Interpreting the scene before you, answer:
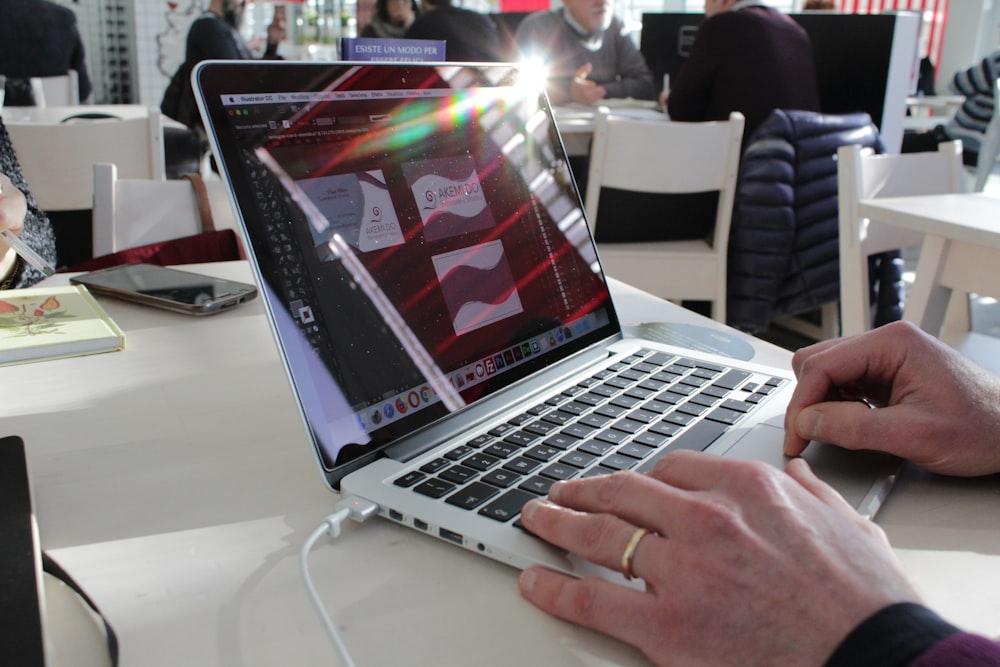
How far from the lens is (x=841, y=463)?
0.56 metres

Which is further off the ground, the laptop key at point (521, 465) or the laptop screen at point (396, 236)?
the laptop screen at point (396, 236)

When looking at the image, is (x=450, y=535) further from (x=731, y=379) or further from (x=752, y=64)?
(x=752, y=64)

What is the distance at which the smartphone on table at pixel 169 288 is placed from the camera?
0.92 meters

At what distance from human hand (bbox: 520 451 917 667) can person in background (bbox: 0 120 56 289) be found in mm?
685

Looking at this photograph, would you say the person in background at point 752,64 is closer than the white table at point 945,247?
No

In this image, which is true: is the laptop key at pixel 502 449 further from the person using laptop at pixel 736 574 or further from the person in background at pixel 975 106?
the person in background at pixel 975 106

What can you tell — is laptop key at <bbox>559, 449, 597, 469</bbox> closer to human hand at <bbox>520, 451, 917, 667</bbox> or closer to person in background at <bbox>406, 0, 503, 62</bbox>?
human hand at <bbox>520, 451, 917, 667</bbox>

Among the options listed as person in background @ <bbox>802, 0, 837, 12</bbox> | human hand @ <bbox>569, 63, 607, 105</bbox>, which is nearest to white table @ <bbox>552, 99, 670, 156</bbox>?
human hand @ <bbox>569, 63, 607, 105</bbox>

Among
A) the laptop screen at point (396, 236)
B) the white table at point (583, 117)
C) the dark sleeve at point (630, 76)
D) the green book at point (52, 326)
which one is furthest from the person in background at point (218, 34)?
the laptop screen at point (396, 236)

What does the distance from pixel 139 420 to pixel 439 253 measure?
27 cm

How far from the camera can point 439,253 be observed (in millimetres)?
635

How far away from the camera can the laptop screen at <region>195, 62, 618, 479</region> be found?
0.53 m

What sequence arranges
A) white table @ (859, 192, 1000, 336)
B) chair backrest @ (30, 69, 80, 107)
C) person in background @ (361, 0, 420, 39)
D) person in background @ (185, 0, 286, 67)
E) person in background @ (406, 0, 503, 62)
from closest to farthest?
white table @ (859, 192, 1000, 336)
person in background @ (406, 0, 503, 62)
person in background @ (185, 0, 286, 67)
chair backrest @ (30, 69, 80, 107)
person in background @ (361, 0, 420, 39)

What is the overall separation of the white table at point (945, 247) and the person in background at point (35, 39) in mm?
4459
